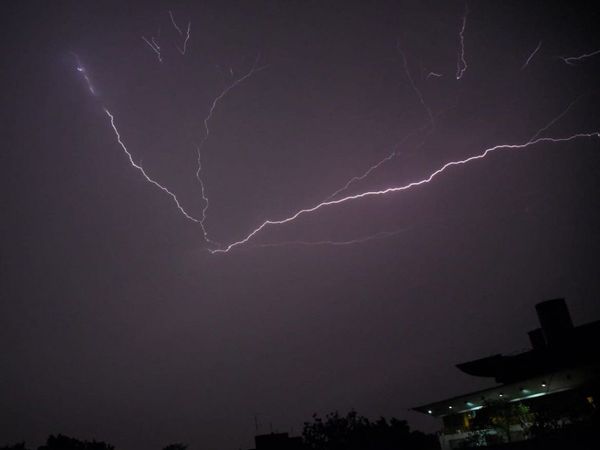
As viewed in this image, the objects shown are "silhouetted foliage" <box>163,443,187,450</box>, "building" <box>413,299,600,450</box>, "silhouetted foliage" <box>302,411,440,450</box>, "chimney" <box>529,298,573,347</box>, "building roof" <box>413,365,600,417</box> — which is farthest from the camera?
"silhouetted foliage" <box>163,443,187,450</box>

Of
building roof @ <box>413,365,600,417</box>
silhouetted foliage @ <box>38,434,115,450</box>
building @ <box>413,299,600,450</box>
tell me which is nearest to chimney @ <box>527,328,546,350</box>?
building @ <box>413,299,600,450</box>

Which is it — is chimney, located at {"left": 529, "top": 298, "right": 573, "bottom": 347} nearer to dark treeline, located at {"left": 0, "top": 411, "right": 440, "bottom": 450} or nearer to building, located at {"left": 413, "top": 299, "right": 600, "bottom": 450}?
building, located at {"left": 413, "top": 299, "right": 600, "bottom": 450}

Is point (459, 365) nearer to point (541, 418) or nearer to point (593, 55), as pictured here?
point (541, 418)

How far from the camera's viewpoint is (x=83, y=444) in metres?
26.8

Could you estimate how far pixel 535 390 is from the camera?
12.1 metres

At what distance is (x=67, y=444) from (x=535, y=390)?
27217 millimetres

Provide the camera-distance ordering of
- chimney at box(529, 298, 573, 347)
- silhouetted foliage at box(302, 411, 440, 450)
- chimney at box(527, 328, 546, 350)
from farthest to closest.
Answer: silhouetted foliage at box(302, 411, 440, 450), chimney at box(527, 328, 546, 350), chimney at box(529, 298, 573, 347)

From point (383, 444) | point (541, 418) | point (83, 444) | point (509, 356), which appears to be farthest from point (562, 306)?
point (83, 444)

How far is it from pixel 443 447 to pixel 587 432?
41.7ft

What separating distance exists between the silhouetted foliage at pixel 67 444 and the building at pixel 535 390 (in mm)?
22332

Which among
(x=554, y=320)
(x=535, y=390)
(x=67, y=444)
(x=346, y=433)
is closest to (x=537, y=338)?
(x=554, y=320)

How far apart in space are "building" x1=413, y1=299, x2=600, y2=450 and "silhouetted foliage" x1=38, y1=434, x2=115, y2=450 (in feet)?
73.3

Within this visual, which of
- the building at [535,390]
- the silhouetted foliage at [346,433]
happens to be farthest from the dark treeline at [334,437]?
the building at [535,390]

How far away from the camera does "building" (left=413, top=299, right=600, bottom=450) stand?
10828mm
